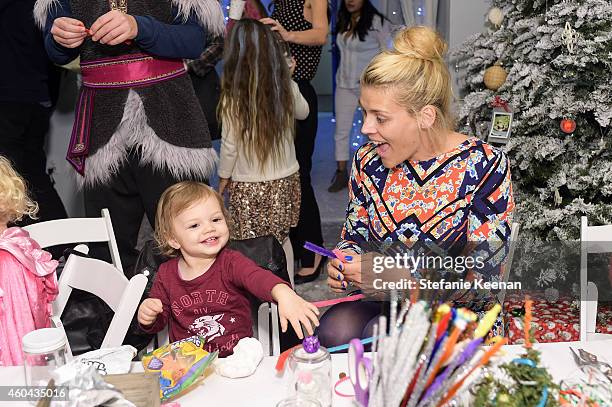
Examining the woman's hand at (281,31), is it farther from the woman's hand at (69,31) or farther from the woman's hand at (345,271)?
the woman's hand at (345,271)

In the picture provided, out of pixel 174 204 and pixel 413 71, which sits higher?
pixel 413 71

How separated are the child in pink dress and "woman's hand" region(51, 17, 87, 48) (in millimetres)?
537

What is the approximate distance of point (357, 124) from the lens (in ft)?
17.4

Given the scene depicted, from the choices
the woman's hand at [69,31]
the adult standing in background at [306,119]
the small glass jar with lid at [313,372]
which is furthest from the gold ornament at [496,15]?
the small glass jar with lid at [313,372]

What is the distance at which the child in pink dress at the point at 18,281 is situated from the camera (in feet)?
5.12

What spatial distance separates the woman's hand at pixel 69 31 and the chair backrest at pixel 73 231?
540mm

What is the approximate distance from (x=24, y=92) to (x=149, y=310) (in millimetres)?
1798

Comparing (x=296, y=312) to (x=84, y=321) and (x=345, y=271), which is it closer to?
(x=345, y=271)

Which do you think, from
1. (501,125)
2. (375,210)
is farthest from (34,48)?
(501,125)

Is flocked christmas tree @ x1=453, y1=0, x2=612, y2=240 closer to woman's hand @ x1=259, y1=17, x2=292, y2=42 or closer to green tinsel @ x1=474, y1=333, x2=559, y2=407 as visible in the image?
woman's hand @ x1=259, y1=17, x2=292, y2=42

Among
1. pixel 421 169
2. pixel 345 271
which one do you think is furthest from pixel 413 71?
pixel 345 271

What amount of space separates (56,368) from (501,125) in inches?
93.3

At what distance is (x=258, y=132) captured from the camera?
2.75 meters

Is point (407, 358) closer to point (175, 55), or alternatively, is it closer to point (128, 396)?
point (128, 396)
